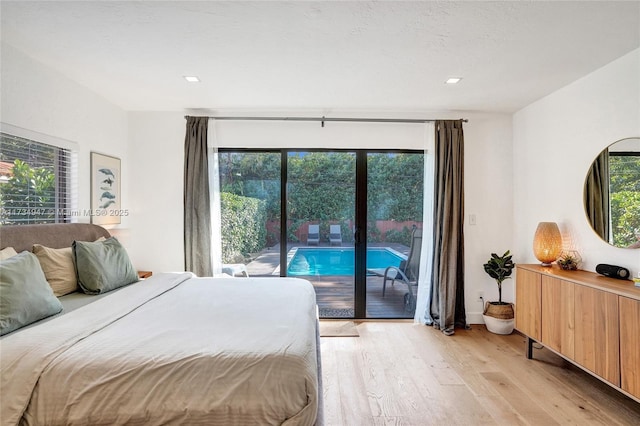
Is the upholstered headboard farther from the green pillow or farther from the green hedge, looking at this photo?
the green hedge

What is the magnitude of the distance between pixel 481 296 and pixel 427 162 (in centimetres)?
171

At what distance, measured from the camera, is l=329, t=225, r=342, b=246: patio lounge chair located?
3.70 meters

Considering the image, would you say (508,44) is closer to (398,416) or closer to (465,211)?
(465,211)

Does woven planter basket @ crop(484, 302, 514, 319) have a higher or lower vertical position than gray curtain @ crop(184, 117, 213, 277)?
lower

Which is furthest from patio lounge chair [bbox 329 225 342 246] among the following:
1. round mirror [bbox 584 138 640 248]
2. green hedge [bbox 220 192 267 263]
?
round mirror [bbox 584 138 640 248]

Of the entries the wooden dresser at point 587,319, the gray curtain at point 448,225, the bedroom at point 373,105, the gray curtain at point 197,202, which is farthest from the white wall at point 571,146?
the gray curtain at point 197,202

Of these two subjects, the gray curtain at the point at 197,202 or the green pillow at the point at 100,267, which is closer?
the green pillow at the point at 100,267

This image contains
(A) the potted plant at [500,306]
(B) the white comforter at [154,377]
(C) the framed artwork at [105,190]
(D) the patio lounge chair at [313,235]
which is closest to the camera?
(B) the white comforter at [154,377]

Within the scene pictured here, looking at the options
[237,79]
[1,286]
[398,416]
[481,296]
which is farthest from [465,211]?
[1,286]

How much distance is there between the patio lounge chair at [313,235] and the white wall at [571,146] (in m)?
2.29

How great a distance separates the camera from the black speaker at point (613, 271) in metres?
2.22

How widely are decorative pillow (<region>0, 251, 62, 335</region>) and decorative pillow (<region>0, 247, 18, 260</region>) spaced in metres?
0.17

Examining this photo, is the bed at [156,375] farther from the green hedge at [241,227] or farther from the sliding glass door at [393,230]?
the sliding glass door at [393,230]

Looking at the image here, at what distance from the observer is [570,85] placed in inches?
110
